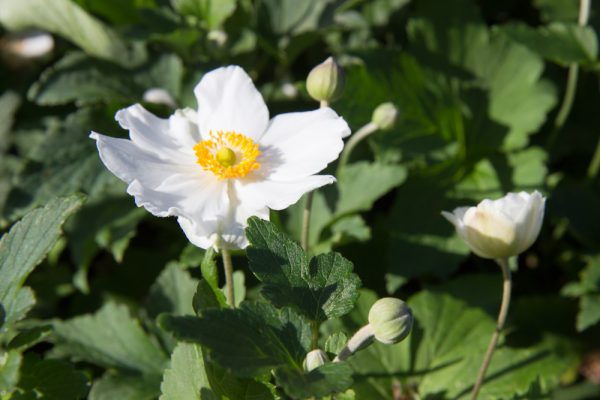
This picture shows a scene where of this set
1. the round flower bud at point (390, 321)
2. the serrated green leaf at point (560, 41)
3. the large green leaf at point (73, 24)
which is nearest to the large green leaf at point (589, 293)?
the serrated green leaf at point (560, 41)

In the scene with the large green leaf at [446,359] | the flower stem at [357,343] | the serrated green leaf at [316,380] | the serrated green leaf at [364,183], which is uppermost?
the serrated green leaf at [316,380]

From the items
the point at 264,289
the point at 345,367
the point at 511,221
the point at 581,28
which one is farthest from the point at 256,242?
the point at 581,28

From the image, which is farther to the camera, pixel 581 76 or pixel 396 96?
pixel 581 76

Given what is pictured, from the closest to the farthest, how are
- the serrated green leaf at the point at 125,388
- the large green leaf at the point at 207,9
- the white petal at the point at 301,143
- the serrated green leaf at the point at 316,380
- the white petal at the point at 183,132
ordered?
the serrated green leaf at the point at 316,380
the white petal at the point at 301,143
the white petal at the point at 183,132
the serrated green leaf at the point at 125,388
the large green leaf at the point at 207,9

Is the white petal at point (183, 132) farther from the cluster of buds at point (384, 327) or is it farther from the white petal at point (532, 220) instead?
the white petal at point (532, 220)

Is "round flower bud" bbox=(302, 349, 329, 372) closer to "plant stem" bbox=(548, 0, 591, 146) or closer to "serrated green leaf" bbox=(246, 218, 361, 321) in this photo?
"serrated green leaf" bbox=(246, 218, 361, 321)

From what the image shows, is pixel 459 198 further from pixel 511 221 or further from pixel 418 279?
pixel 511 221

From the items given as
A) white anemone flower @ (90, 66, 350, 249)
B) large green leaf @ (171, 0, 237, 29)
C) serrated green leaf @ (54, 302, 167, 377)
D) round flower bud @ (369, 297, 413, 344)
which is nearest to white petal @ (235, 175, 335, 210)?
white anemone flower @ (90, 66, 350, 249)

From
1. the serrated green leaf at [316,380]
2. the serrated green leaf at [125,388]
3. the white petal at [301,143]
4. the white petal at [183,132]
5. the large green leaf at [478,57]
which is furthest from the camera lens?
the large green leaf at [478,57]
